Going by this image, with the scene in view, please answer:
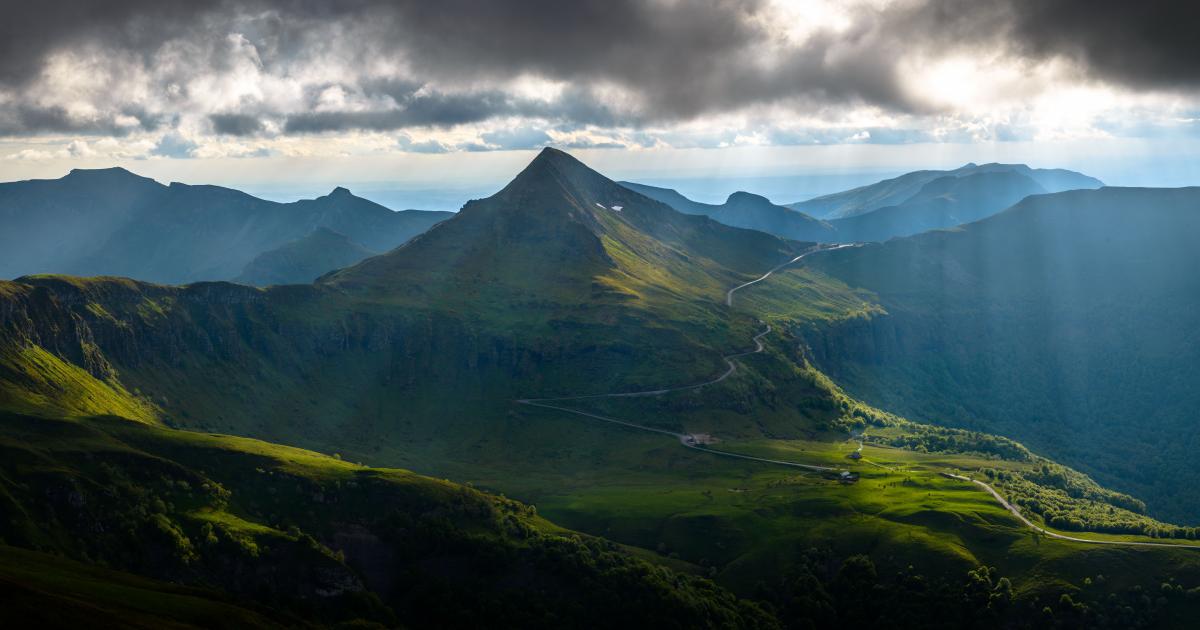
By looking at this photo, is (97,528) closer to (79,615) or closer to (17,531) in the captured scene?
(17,531)

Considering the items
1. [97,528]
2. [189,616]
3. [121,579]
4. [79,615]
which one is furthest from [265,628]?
[97,528]

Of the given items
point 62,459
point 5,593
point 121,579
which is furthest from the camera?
point 62,459

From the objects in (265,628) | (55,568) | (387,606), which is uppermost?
(55,568)

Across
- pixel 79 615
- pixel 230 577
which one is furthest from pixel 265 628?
pixel 230 577

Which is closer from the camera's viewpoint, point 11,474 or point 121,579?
point 121,579

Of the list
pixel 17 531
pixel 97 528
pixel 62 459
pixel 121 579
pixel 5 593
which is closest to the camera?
pixel 5 593

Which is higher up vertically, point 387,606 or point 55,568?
point 55,568

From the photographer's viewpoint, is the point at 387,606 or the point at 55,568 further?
the point at 387,606

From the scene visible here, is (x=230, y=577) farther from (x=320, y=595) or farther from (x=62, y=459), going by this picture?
(x=62, y=459)

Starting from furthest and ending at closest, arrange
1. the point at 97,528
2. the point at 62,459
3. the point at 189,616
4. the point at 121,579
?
1. the point at 62,459
2. the point at 97,528
3. the point at 121,579
4. the point at 189,616
